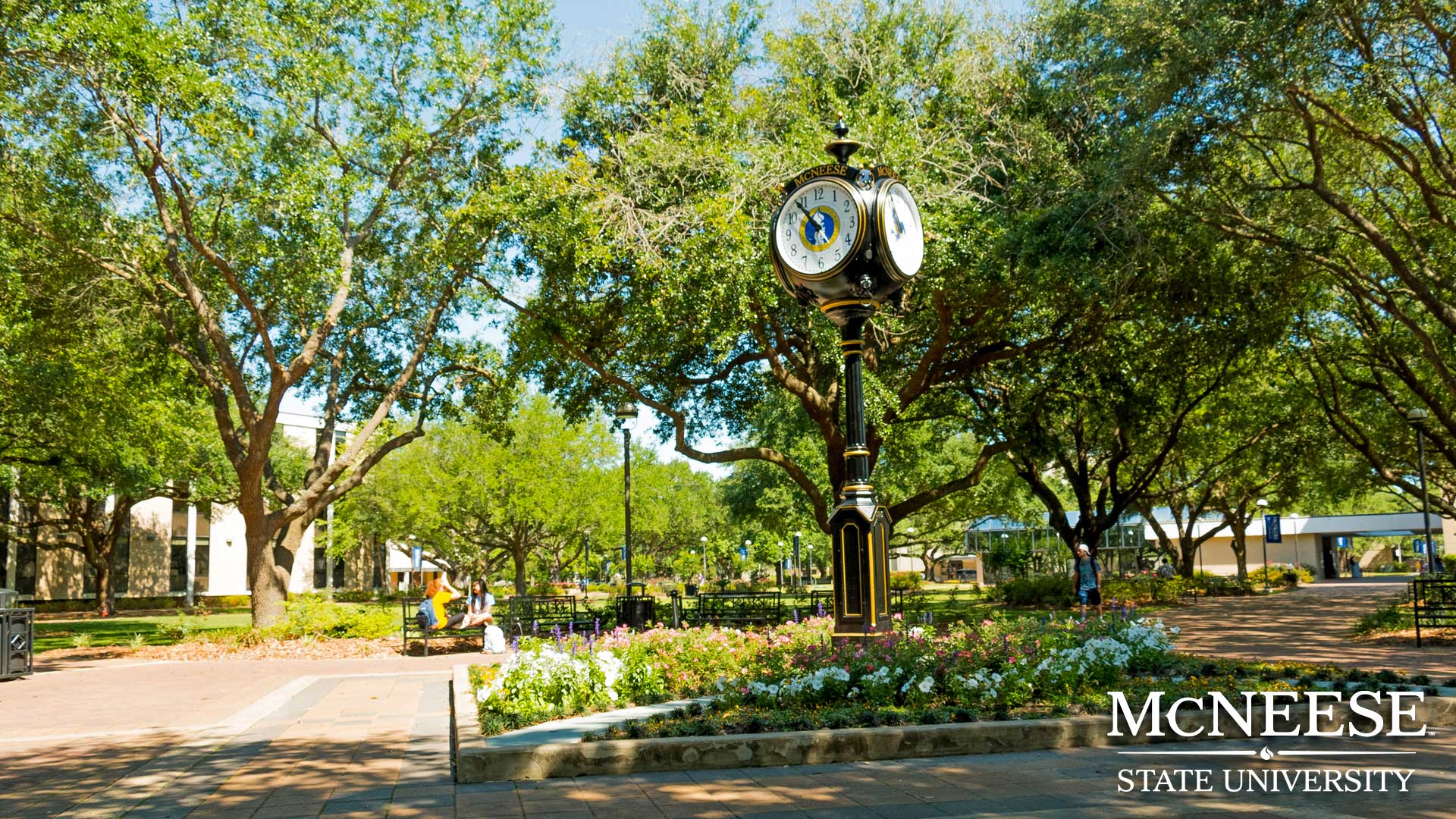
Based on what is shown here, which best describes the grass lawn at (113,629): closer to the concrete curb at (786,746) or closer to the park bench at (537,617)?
the park bench at (537,617)

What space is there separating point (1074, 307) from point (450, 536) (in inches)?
1305

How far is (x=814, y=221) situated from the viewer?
29.4ft

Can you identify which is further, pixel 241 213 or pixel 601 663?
pixel 241 213

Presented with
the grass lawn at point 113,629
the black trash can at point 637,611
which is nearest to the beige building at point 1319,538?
the black trash can at point 637,611

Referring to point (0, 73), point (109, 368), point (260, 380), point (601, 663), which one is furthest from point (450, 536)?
point (601, 663)

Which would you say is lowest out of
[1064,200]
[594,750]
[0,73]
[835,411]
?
[594,750]

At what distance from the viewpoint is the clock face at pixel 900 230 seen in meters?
8.59

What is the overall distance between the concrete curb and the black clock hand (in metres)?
4.23

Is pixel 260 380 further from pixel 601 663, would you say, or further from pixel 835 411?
pixel 601 663

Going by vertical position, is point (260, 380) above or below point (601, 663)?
above

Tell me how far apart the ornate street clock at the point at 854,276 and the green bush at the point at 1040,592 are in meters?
22.1

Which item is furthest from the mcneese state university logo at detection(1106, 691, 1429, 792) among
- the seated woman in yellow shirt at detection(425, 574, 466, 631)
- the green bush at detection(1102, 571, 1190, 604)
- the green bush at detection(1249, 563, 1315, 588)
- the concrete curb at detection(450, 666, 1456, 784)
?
the green bush at detection(1249, 563, 1315, 588)

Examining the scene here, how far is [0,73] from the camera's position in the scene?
15383mm

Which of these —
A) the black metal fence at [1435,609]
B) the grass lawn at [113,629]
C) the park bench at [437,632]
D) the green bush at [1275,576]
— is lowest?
the green bush at [1275,576]
